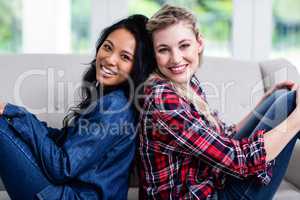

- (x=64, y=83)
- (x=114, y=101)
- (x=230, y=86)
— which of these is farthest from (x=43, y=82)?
(x=230, y=86)

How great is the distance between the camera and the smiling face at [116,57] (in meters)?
1.48

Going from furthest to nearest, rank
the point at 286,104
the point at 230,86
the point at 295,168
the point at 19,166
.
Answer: the point at 230,86
the point at 295,168
the point at 286,104
the point at 19,166

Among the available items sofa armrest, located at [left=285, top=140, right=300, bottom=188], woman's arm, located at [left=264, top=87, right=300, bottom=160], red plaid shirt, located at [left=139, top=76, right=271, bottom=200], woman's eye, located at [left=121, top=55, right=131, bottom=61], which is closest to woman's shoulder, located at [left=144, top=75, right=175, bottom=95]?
red plaid shirt, located at [left=139, top=76, right=271, bottom=200]

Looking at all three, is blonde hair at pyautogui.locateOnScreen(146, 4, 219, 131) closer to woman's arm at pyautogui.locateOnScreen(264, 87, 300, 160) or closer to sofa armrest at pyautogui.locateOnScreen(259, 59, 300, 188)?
woman's arm at pyautogui.locateOnScreen(264, 87, 300, 160)

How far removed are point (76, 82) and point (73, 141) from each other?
1.85 feet

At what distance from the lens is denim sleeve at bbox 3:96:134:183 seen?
133cm

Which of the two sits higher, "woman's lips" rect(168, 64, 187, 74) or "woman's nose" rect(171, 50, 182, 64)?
"woman's nose" rect(171, 50, 182, 64)

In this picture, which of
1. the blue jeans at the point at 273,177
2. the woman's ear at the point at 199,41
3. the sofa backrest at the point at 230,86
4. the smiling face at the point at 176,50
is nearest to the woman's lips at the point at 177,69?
the smiling face at the point at 176,50

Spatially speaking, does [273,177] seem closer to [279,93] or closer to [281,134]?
[281,134]

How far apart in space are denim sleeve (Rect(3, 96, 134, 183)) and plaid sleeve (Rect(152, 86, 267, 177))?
0.15m

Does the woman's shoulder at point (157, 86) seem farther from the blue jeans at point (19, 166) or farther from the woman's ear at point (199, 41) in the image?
the blue jeans at point (19, 166)

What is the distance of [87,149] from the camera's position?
4.43 feet

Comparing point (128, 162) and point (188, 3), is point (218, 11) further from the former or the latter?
point (128, 162)

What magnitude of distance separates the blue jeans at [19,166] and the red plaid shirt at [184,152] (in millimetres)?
335
